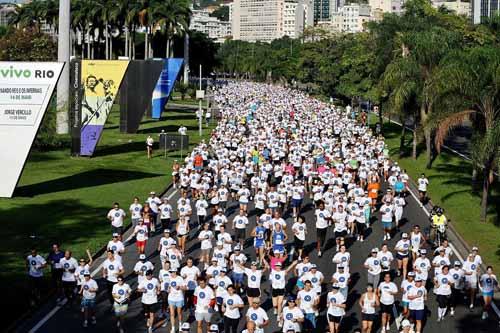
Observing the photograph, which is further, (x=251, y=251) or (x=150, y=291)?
(x=251, y=251)

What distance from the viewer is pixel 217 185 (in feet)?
103

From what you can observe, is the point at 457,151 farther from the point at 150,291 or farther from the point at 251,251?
the point at 150,291

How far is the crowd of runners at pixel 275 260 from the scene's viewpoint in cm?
1584

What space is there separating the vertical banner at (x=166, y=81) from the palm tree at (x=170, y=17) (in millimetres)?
32844

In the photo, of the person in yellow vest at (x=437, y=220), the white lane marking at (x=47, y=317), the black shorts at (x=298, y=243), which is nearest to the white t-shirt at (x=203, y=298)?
the white lane marking at (x=47, y=317)

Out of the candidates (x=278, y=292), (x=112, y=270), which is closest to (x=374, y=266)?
(x=278, y=292)

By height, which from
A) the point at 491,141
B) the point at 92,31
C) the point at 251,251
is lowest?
the point at 251,251

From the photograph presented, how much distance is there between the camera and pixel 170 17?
303 feet

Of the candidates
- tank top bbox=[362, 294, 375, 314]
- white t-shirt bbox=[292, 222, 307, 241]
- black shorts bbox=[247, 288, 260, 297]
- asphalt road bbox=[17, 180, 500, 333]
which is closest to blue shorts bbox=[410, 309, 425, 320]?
asphalt road bbox=[17, 180, 500, 333]

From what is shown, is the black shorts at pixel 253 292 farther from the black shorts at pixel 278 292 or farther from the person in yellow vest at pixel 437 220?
the person in yellow vest at pixel 437 220

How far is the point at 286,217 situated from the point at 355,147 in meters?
10.9

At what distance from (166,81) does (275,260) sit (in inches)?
1632

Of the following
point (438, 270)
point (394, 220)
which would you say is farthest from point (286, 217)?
point (438, 270)

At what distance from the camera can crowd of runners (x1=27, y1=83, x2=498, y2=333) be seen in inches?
624
